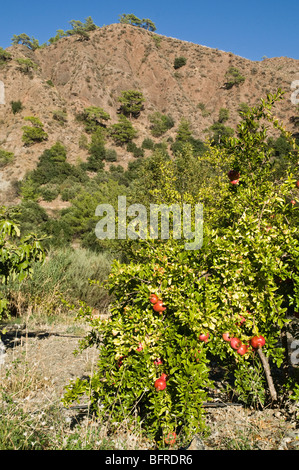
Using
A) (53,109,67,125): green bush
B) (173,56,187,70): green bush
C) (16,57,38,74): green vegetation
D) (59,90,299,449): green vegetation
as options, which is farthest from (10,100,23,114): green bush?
(59,90,299,449): green vegetation

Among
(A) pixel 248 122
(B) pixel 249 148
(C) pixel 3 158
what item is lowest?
(B) pixel 249 148

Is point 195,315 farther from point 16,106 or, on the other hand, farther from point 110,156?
point 16,106

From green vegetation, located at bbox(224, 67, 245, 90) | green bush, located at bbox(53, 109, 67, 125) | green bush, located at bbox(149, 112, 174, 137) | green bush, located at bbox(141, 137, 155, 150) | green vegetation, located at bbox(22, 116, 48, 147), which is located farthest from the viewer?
green vegetation, located at bbox(224, 67, 245, 90)

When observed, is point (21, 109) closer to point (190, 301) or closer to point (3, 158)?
point (3, 158)

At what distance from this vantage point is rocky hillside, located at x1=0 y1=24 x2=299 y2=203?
35.1 metres

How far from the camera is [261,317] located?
87.2 inches

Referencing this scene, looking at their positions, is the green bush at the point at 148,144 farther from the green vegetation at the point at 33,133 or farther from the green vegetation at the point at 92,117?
the green vegetation at the point at 33,133

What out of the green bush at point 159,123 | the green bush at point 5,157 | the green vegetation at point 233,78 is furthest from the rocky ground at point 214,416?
the green vegetation at point 233,78

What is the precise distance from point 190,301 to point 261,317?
1.76 ft

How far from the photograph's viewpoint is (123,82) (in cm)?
4397

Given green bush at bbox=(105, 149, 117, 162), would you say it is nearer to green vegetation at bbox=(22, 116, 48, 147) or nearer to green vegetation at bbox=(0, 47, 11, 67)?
green vegetation at bbox=(22, 116, 48, 147)

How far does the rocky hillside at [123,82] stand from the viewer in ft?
115

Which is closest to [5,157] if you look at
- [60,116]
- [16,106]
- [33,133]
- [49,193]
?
[33,133]

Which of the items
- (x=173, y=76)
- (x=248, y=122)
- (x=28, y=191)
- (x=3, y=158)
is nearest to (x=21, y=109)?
(x=3, y=158)
